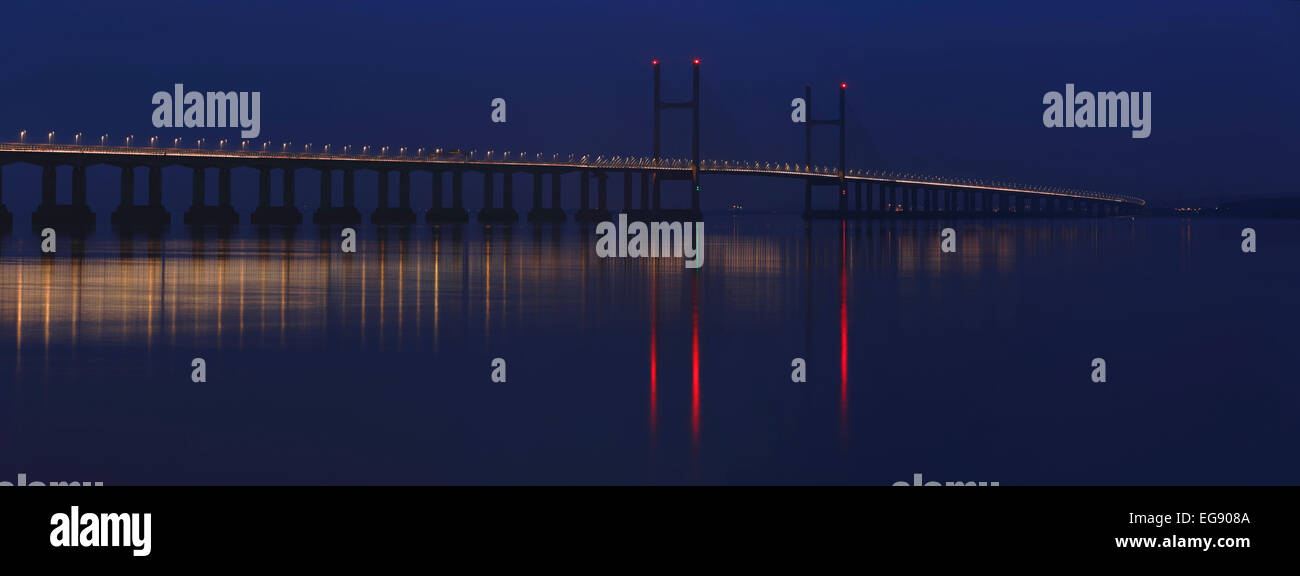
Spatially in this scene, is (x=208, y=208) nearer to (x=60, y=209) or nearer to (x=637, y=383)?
(x=60, y=209)

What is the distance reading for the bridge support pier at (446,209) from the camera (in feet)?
413

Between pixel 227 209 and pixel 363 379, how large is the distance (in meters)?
92.8

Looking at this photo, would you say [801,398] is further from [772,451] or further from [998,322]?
[998,322]

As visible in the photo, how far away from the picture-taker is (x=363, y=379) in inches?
586

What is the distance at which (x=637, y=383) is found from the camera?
14828 mm

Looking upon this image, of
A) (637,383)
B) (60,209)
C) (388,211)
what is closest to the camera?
(637,383)

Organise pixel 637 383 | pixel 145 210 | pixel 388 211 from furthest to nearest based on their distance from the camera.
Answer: pixel 388 211
pixel 145 210
pixel 637 383

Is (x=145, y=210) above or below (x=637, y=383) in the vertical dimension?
above

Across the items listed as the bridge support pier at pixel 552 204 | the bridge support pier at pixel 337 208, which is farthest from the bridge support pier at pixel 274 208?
the bridge support pier at pixel 552 204

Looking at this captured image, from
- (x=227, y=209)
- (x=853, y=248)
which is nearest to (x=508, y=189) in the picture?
(x=227, y=209)

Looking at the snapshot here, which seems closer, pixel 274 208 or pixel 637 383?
pixel 637 383

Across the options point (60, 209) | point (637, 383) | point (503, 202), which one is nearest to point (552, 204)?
point (503, 202)

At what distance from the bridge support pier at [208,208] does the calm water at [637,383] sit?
71718 millimetres

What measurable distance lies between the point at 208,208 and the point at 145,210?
6.14 meters
